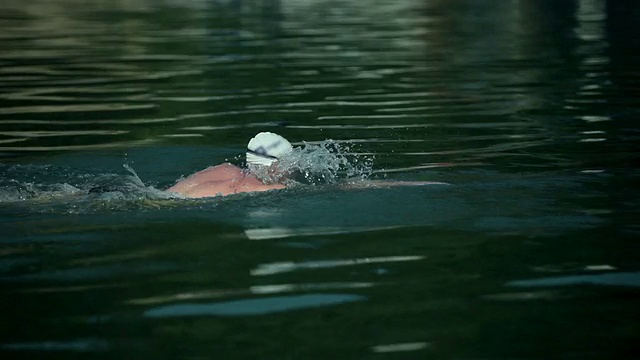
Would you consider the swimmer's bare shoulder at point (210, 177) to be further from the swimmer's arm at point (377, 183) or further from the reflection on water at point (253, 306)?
the reflection on water at point (253, 306)

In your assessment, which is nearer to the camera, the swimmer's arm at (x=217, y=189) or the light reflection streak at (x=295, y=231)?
the light reflection streak at (x=295, y=231)

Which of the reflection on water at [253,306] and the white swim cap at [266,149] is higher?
the white swim cap at [266,149]

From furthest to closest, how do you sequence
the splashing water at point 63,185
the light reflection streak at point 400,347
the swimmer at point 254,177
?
the swimmer at point 254,177
the splashing water at point 63,185
the light reflection streak at point 400,347

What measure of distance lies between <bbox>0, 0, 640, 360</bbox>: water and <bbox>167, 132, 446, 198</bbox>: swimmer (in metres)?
0.22

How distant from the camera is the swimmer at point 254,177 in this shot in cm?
1162

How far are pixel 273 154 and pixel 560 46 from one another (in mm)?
20037

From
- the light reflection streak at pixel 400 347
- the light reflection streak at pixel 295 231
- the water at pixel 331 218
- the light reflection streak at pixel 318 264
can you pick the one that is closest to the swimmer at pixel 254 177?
Answer: the water at pixel 331 218

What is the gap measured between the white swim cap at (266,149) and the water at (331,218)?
259mm

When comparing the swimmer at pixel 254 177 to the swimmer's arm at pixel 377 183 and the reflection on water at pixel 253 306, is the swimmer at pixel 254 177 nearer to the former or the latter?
the swimmer's arm at pixel 377 183

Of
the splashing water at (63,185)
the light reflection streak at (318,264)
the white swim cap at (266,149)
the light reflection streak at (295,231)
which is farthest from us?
the white swim cap at (266,149)

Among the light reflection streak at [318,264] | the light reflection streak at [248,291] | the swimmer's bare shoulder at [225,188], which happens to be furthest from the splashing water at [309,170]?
the light reflection streak at [248,291]

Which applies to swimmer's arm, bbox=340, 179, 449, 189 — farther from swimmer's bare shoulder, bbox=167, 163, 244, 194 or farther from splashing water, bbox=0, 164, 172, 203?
splashing water, bbox=0, 164, 172, 203

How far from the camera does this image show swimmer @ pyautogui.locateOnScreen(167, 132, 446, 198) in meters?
11.6

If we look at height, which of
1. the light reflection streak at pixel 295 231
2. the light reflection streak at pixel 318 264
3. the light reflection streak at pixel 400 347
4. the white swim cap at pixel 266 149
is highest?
the white swim cap at pixel 266 149
